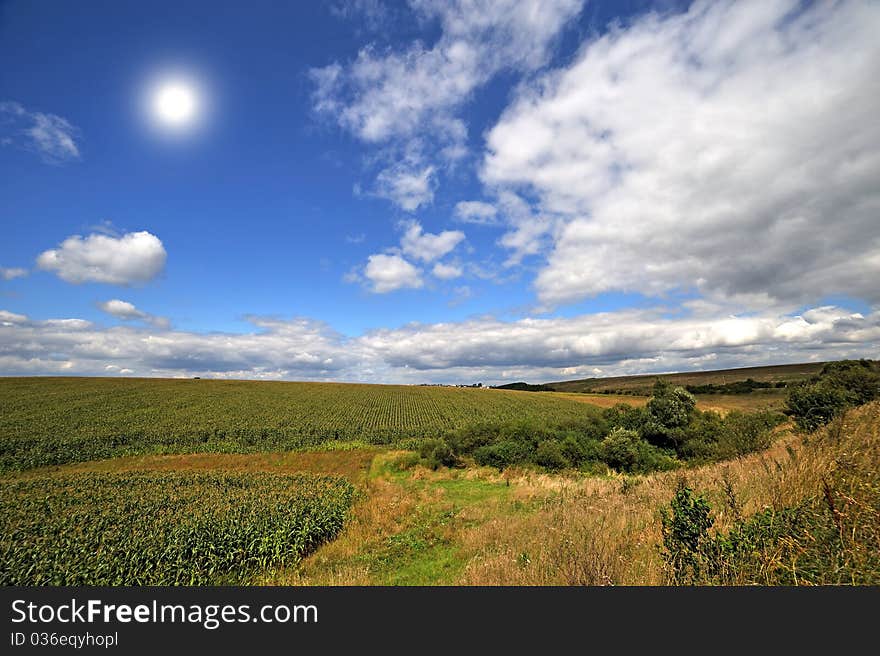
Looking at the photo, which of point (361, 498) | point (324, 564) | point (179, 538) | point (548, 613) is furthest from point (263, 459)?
point (548, 613)

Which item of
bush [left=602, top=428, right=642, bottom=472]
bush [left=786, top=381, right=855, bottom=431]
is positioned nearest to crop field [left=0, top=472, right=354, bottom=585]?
bush [left=602, top=428, right=642, bottom=472]

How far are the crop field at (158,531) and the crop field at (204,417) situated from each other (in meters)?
16.7

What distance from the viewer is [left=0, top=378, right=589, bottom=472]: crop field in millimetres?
40344

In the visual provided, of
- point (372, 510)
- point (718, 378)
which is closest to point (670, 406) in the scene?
point (372, 510)

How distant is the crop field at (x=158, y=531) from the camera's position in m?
12.9

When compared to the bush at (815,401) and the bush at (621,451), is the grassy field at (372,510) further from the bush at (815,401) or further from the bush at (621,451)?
the bush at (621,451)

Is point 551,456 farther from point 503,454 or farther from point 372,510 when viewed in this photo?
point 372,510

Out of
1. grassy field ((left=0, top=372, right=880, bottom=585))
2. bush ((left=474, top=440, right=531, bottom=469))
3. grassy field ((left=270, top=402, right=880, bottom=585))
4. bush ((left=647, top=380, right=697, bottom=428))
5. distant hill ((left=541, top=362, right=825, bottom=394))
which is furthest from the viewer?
distant hill ((left=541, top=362, right=825, bottom=394))

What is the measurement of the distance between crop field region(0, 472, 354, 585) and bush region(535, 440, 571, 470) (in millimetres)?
15685

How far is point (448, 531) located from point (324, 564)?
472 cm

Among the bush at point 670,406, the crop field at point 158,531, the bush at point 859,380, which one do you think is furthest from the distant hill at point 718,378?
the crop field at point 158,531

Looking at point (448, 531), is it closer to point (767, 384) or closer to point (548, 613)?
point (548, 613)

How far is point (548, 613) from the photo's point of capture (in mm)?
3447

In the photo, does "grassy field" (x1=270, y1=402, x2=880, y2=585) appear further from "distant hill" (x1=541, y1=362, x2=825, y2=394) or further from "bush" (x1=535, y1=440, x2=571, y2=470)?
"distant hill" (x1=541, y1=362, x2=825, y2=394)
